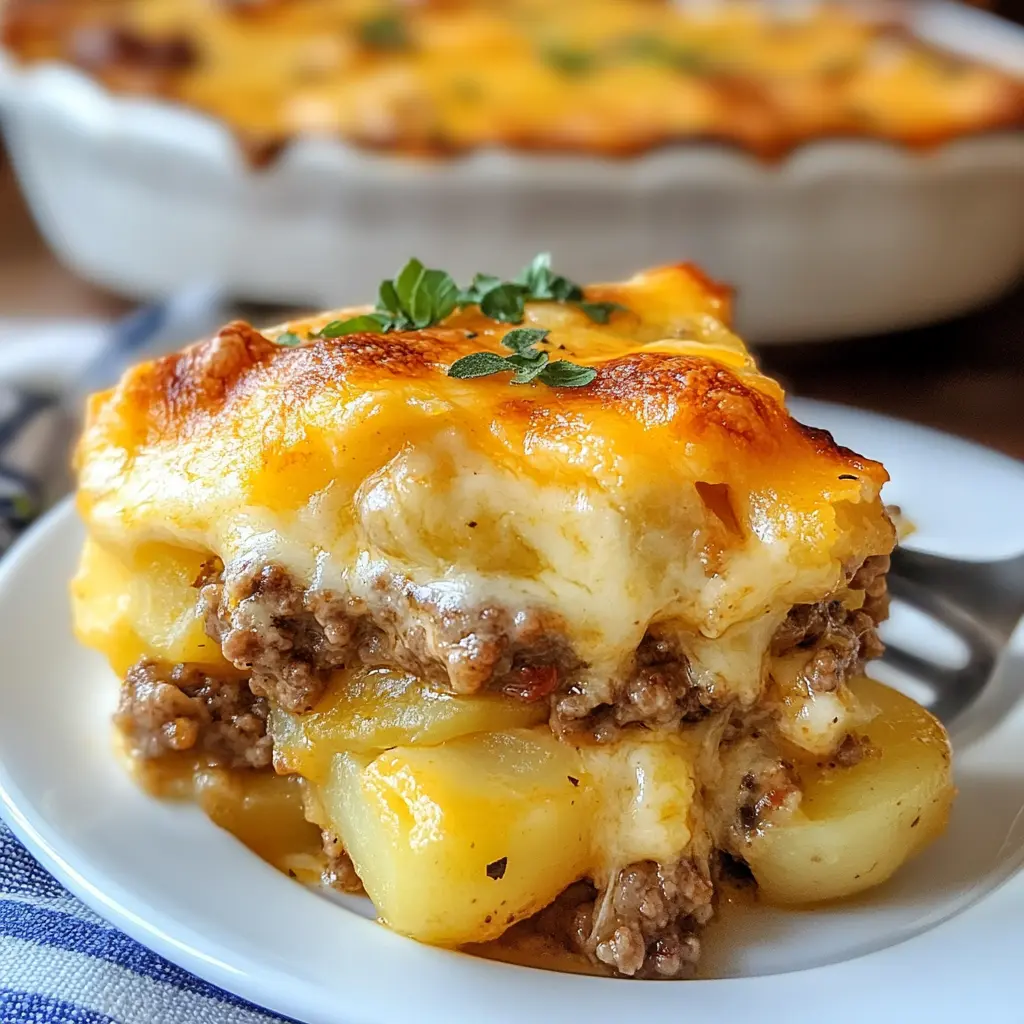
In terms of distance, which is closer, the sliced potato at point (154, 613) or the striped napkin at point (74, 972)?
the striped napkin at point (74, 972)

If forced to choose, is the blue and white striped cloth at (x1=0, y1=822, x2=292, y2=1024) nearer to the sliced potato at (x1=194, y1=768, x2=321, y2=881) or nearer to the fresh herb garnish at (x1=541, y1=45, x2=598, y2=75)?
the sliced potato at (x1=194, y1=768, x2=321, y2=881)

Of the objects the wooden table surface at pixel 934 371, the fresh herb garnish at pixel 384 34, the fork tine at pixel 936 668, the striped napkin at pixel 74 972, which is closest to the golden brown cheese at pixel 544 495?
the striped napkin at pixel 74 972

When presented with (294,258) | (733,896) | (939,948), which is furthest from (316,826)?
(294,258)

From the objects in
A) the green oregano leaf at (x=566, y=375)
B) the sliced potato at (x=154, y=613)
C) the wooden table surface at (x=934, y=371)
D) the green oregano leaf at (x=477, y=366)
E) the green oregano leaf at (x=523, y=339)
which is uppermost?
the green oregano leaf at (x=566, y=375)

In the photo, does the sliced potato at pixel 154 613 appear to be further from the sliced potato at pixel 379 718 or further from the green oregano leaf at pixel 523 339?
the green oregano leaf at pixel 523 339

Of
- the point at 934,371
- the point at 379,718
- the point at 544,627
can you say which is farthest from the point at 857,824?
the point at 934,371

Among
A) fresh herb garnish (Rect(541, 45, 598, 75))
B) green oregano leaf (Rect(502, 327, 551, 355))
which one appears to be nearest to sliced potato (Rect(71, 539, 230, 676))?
green oregano leaf (Rect(502, 327, 551, 355))
